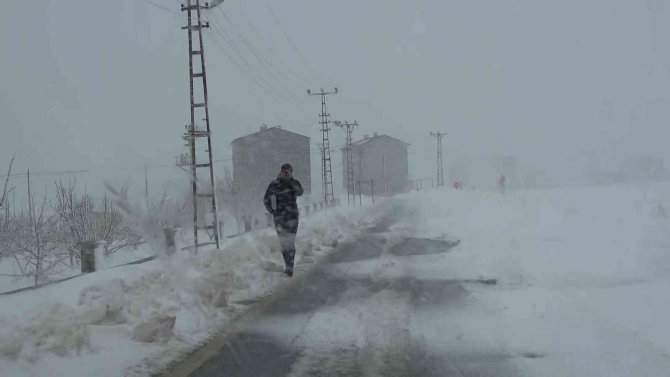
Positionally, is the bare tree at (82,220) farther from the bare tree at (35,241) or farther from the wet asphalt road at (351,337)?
the wet asphalt road at (351,337)

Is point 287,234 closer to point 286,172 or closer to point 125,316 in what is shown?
point 286,172

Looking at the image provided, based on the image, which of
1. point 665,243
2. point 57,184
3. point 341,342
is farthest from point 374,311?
point 57,184

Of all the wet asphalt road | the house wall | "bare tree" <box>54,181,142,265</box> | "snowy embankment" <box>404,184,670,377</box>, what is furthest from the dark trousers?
the house wall

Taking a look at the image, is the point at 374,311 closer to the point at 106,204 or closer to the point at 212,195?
the point at 212,195

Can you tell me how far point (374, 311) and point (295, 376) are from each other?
9.12ft

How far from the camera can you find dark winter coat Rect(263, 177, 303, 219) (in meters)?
11.4

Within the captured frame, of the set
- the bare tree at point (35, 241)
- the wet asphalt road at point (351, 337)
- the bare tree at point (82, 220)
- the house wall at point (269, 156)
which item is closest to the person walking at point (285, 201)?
the wet asphalt road at point (351, 337)

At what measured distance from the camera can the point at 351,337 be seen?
6.46 meters

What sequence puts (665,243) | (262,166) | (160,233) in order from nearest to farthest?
(665,243) → (160,233) → (262,166)

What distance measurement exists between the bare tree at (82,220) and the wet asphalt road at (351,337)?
16.7 meters

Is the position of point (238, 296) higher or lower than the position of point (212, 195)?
lower

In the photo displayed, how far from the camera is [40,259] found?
22.1 m

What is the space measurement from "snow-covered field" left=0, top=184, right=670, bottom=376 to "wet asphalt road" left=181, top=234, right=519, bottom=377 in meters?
0.30

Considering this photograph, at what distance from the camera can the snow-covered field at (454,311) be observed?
5.48m
